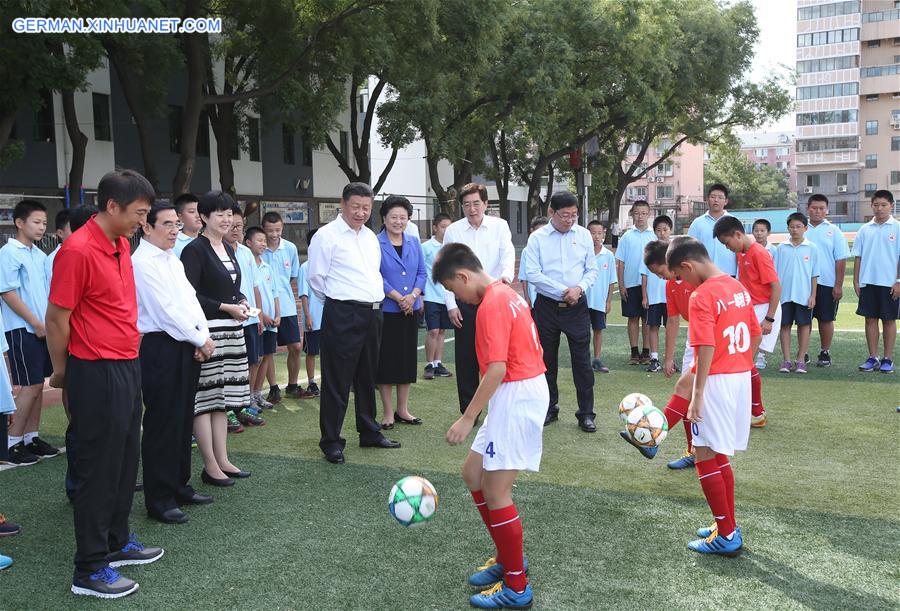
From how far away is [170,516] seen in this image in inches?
186

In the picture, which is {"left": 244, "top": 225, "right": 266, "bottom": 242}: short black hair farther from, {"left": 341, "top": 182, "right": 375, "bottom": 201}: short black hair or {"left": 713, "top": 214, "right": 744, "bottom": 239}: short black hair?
{"left": 713, "top": 214, "right": 744, "bottom": 239}: short black hair

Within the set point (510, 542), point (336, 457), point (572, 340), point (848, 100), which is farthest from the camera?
point (848, 100)

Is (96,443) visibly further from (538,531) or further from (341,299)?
(341,299)

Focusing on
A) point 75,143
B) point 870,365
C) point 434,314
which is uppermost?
point 75,143

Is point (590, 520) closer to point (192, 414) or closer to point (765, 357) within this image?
point (192, 414)

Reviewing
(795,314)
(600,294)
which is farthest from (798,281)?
(600,294)

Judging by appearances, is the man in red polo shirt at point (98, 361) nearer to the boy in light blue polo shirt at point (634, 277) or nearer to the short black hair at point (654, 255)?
the short black hair at point (654, 255)

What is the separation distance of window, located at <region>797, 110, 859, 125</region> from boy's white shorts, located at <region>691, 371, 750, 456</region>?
237 ft

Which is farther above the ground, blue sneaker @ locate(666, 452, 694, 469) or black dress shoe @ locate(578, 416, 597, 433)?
black dress shoe @ locate(578, 416, 597, 433)

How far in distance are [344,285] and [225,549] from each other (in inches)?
91.5

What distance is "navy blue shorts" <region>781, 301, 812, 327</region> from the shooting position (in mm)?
9367

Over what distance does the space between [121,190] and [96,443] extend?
1.23m

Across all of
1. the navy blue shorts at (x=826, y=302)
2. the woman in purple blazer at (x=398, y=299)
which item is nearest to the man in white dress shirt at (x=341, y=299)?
the woman in purple blazer at (x=398, y=299)

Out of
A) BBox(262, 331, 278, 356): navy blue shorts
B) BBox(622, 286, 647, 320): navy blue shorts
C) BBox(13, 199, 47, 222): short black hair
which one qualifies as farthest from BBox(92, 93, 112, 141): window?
BBox(13, 199, 47, 222): short black hair
